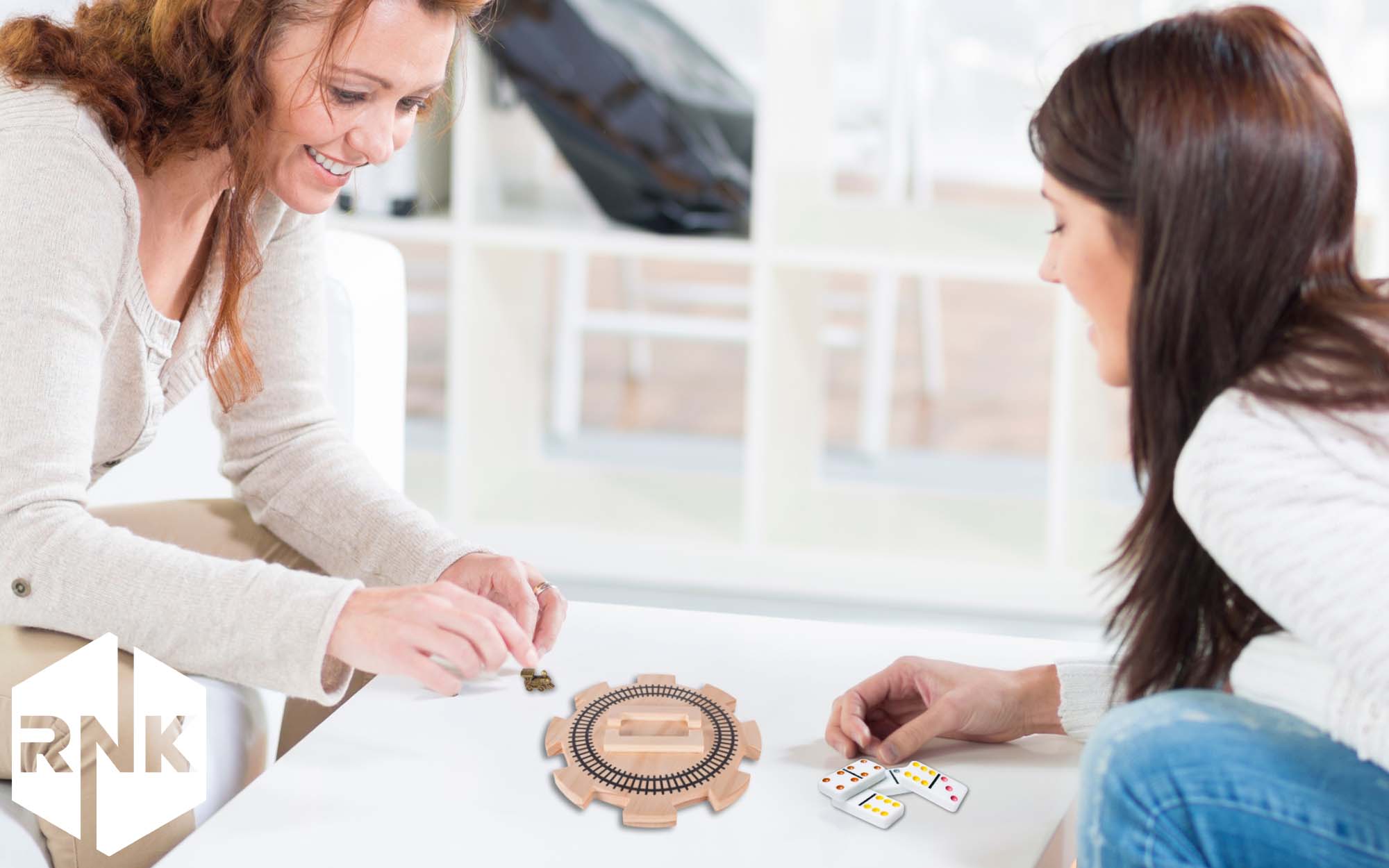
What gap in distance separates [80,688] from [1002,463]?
7.60 feet

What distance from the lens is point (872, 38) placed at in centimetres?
308

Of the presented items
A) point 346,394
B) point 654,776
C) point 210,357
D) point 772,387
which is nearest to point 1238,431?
point 654,776

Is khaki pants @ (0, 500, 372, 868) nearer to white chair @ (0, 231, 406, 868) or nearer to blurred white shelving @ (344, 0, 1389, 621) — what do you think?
white chair @ (0, 231, 406, 868)

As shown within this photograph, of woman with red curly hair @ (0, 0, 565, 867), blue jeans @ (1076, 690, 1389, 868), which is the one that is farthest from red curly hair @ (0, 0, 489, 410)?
blue jeans @ (1076, 690, 1389, 868)

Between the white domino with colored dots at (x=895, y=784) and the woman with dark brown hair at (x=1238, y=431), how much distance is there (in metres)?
0.12

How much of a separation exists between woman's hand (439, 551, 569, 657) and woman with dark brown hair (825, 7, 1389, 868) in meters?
0.44

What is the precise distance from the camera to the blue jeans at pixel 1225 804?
784 mm

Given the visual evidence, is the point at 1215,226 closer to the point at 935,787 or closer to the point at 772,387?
the point at 935,787

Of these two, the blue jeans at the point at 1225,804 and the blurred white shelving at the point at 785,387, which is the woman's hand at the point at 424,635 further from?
the blurred white shelving at the point at 785,387

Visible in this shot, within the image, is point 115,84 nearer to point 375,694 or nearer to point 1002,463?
point 375,694

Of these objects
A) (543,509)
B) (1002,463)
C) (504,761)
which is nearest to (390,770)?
(504,761)

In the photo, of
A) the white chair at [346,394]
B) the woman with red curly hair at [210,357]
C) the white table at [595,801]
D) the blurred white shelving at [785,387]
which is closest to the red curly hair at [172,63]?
the woman with red curly hair at [210,357]

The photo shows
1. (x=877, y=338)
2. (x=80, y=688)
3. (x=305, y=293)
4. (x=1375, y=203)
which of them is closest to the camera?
(x=80, y=688)

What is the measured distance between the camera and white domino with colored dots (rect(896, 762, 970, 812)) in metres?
0.87
